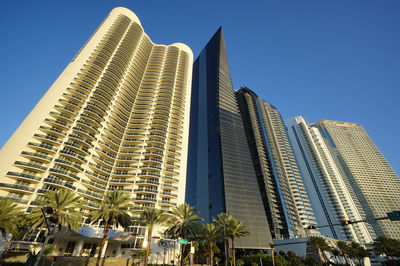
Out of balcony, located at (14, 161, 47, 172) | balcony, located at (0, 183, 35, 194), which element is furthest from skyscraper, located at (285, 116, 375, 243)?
balcony, located at (0, 183, 35, 194)

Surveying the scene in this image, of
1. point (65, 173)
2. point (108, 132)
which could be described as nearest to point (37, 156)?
point (65, 173)

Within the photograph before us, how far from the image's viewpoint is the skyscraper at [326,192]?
461ft

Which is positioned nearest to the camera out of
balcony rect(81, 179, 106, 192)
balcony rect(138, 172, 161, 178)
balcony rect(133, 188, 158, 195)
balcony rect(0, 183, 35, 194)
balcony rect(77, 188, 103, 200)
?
balcony rect(0, 183, 35, 194)

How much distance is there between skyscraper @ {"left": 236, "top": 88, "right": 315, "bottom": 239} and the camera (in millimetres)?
115231

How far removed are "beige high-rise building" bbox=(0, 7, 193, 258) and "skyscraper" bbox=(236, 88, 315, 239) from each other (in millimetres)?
71231

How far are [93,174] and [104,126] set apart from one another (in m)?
17.4

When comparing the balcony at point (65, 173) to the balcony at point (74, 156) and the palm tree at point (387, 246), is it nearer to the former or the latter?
the balcony at point (74, 156)

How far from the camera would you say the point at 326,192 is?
15875 cm

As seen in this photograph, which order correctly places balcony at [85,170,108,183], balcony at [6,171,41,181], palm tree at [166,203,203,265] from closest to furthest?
1. palm tree at [166,203,203,265]
2. balcony at [6,171,41,181]
3. balcony at [85,170,108,183]

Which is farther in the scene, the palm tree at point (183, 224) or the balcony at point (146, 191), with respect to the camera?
the balcony at point (146, 191)

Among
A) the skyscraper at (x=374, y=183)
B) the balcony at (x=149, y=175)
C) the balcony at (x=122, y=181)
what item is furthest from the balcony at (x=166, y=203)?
the skyscraper at (x=374, y=183)

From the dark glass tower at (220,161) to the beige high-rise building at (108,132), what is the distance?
32625 mm

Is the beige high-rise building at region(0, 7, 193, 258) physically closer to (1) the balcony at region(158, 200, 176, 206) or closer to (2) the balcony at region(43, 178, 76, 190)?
(1) the balcony at region(158, 200, 176, 206)

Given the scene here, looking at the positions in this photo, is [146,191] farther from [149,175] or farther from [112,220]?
[112,220]
